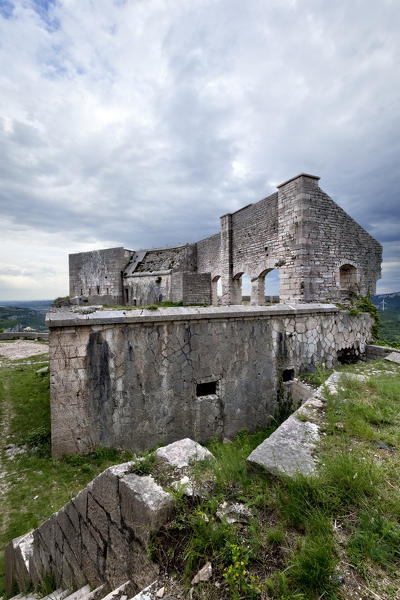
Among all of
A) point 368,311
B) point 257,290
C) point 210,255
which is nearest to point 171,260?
point 210,255

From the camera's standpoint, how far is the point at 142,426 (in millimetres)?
5453

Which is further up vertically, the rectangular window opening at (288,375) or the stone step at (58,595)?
the rectangular window opening at (288,375)

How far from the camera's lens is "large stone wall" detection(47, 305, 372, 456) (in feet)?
16.4

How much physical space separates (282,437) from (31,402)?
7748 mm

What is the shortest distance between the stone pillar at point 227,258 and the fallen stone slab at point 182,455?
45.5 ft

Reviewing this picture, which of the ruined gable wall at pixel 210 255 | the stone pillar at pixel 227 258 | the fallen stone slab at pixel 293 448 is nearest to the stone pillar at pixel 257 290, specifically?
the stone pillar at pixel 227 258

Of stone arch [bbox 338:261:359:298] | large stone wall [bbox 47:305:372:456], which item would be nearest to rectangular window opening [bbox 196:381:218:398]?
large stone wall [bbox 47:305:372:456]

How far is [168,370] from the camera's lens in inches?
220

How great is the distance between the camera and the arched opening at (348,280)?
1245 centimetres

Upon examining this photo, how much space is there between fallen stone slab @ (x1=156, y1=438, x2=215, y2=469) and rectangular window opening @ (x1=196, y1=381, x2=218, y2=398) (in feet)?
10.8

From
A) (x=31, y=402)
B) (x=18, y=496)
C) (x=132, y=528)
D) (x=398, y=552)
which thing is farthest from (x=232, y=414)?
(x=31, y=402)

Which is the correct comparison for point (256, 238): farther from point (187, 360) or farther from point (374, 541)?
point (374, 541)

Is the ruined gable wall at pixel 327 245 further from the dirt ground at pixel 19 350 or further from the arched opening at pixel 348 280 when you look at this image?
the dirt ground at pixel 19 350

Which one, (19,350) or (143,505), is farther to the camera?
(19,350)
